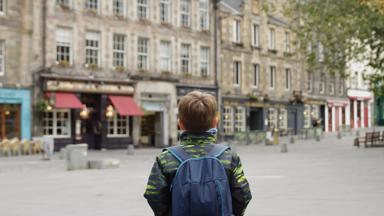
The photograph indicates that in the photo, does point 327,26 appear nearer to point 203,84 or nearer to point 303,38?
point 303,38

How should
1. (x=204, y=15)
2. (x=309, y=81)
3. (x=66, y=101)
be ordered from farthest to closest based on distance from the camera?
(x=309, y=81) < (x=204, y=15) < (x=66, y=101)

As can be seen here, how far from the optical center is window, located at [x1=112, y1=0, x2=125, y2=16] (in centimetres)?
3503

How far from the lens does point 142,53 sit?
36.5 meters

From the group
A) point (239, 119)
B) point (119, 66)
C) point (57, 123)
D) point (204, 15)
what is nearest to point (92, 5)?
point (119, 66)

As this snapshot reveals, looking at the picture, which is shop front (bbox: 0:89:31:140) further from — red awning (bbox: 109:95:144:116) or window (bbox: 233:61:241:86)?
window (bbox: 233:61:241:86)

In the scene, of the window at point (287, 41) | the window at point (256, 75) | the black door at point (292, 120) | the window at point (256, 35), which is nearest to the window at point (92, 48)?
the window at point (256, 75)

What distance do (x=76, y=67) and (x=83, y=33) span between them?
186 centimetres

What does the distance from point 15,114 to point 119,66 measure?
21.9 feet

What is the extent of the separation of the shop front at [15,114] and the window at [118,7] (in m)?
7.21

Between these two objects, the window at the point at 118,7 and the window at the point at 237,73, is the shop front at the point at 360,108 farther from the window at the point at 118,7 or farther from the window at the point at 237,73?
the window at the point at 118,7

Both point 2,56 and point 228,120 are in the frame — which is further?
point 228,120

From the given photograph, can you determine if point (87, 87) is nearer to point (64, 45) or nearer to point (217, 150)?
point (64, 45)

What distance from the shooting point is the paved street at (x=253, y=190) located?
10180 millimetres

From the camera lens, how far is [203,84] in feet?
133
